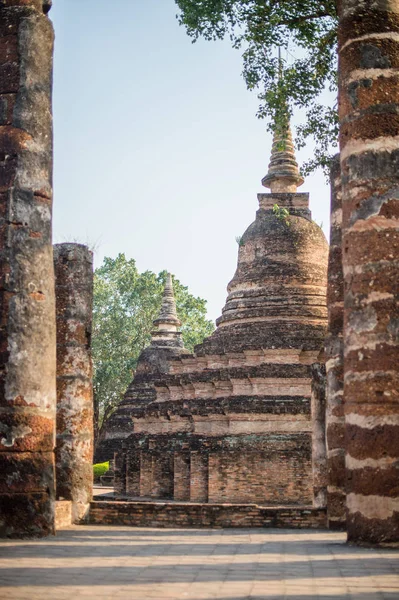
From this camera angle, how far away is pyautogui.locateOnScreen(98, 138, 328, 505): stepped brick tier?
67.2 feet

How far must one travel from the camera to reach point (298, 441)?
20.7 metres

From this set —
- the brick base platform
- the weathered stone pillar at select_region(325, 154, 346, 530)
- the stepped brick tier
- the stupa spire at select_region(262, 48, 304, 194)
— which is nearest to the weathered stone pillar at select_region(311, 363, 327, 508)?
the brick base platform

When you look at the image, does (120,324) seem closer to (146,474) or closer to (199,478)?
(146,474)

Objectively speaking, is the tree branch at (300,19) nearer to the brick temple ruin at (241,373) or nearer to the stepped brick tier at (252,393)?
the brick temple ruin at (241,373)

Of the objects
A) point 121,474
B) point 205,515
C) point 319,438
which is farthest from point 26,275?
point 121,474

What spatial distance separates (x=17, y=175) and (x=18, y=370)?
7.24 ft

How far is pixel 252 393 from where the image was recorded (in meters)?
22.3

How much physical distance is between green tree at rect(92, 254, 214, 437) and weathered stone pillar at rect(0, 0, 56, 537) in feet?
109

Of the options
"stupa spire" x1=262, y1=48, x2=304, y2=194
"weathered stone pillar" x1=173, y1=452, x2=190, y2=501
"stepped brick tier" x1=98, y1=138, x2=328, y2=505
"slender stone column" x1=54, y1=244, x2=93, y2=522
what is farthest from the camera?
"stupa spire" x1=262, y1=48, x2=304, y2=194

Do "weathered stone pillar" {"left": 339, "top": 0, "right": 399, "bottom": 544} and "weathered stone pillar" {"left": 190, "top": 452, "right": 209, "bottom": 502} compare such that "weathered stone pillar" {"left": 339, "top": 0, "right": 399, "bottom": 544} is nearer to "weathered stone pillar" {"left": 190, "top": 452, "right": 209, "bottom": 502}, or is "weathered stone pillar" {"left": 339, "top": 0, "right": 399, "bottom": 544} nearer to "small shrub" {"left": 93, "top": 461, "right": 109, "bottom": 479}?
→ "weathered stone pillar" {"left": 190, "top": 452, "right": 209, "bottom": 502}

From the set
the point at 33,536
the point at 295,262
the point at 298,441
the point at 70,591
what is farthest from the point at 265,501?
the point at 70,591

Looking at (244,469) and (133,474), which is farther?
(133,474)

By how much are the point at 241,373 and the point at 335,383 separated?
9.63 m

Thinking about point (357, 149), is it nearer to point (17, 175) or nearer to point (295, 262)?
point (17, 175)
